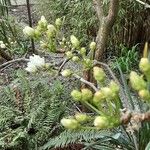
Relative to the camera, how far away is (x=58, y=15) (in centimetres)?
407

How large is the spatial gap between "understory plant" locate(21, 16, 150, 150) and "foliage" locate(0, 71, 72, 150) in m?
0.13

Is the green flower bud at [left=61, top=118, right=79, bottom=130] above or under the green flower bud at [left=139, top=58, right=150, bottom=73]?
under

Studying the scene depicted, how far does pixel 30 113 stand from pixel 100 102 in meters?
1.24

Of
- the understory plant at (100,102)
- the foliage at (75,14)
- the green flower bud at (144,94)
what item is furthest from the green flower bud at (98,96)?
the foliage at (75,14)

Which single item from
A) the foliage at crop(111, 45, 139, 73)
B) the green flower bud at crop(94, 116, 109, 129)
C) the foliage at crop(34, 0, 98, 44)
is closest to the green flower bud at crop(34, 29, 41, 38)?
the green flower bud at crop(94, 116, 109, 129)

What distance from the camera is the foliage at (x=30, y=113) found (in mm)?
2119

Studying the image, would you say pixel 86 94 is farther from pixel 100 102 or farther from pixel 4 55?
pixel 4 55

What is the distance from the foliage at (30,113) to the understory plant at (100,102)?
13 centimetres

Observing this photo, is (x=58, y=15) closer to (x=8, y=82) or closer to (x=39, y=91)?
(x=8, y=82)

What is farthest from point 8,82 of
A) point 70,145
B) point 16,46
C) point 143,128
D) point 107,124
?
point 107,124

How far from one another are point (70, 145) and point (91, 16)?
6.08ft

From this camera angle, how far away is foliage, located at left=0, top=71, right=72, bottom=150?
2119mm

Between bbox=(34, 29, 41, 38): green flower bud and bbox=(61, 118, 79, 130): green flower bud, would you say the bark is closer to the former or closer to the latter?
bbox=(34, 29, 41, 38): green flower bud

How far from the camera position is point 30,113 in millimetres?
2199
